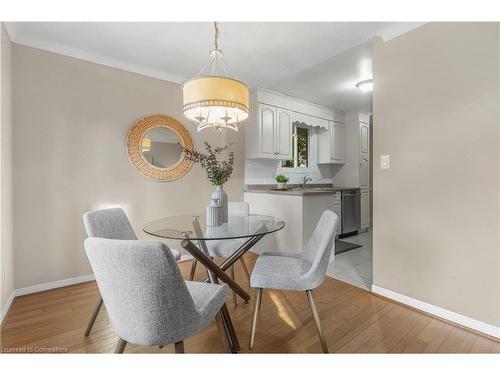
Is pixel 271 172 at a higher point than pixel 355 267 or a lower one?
higher

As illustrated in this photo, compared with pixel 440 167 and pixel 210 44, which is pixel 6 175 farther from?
pixel 440 167

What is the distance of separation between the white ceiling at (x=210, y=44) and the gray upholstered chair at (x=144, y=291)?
6.61 feet

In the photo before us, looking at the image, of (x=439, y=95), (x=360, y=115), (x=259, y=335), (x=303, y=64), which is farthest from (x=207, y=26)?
(x=360, y=115)

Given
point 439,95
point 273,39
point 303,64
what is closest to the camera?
point 439,95

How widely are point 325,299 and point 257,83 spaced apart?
2.82m

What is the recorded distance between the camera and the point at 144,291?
3.12ft

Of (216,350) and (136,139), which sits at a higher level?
(136,139)

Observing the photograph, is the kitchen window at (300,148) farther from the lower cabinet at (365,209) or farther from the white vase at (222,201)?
the white vase at (222,201)

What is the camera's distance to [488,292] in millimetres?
1701

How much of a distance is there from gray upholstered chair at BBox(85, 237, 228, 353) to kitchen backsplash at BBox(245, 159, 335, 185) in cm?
298

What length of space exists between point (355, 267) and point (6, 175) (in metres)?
3.54

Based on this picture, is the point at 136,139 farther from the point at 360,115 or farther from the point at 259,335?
the point at 360,115

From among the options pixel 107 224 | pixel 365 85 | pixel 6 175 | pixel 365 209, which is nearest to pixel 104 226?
pixel 107 224
